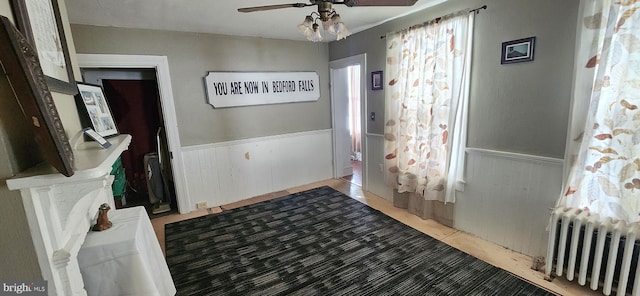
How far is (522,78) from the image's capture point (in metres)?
2.15

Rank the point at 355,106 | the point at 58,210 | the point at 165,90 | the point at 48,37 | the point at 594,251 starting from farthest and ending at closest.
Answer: the point at 355,106 < the point at 165,90 < the point at 594,251 < the point at 48,37 < the point at 58,210

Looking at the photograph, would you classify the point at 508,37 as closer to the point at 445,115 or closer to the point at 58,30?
the point at 445,115

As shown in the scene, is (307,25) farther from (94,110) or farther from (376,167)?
(376,167)

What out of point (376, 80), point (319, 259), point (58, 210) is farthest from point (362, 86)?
point (58, 210)

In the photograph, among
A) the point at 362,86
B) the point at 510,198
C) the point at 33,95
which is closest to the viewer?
the point at 33,95

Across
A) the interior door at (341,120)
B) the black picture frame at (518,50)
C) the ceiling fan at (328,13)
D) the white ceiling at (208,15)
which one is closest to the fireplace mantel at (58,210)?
the ceiling fan at (328,13)

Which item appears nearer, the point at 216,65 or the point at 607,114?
the point at 607,114

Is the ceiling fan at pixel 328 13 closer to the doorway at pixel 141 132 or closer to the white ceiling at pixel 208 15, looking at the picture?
the white ceiling at pixel 208 15

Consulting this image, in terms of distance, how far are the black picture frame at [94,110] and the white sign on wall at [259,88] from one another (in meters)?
1.72

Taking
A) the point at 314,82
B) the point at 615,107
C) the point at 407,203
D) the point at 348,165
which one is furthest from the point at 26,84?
the point at 348,165

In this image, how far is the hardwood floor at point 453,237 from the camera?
1.99 metres

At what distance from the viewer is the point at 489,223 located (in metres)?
2.53

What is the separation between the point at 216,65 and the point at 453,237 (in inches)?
129

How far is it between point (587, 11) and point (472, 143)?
3.90ft
